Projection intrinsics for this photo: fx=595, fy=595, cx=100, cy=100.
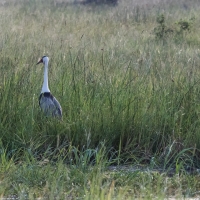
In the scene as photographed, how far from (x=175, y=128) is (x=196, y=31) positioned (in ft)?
31.0

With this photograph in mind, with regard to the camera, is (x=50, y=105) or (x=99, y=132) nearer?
(x=99, y=132)

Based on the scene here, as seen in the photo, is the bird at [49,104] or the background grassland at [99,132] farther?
the bird at [49,104]

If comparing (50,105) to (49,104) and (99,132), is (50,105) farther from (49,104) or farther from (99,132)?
(99,132)

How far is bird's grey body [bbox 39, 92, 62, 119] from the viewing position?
5602 millimetres

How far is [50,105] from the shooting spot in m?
5.59

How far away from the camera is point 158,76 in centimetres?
641

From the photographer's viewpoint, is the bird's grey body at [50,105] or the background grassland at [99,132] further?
the bird's grey body at [50,105]

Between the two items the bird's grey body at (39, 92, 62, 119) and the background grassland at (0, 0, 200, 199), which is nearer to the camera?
the background grassland at (0, 0, 200, 199)

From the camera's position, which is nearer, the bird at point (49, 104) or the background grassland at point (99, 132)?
the background grassland at point (99, 132)

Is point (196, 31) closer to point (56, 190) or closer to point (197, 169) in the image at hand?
point (197, 169)

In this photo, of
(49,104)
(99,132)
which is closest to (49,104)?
(49,104)

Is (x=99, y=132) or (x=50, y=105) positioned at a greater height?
(x=50, y=105)

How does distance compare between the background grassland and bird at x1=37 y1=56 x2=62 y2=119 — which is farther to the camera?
bird at x1=37 y1=56 x2=62 y2=119

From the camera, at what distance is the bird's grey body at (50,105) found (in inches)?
221
